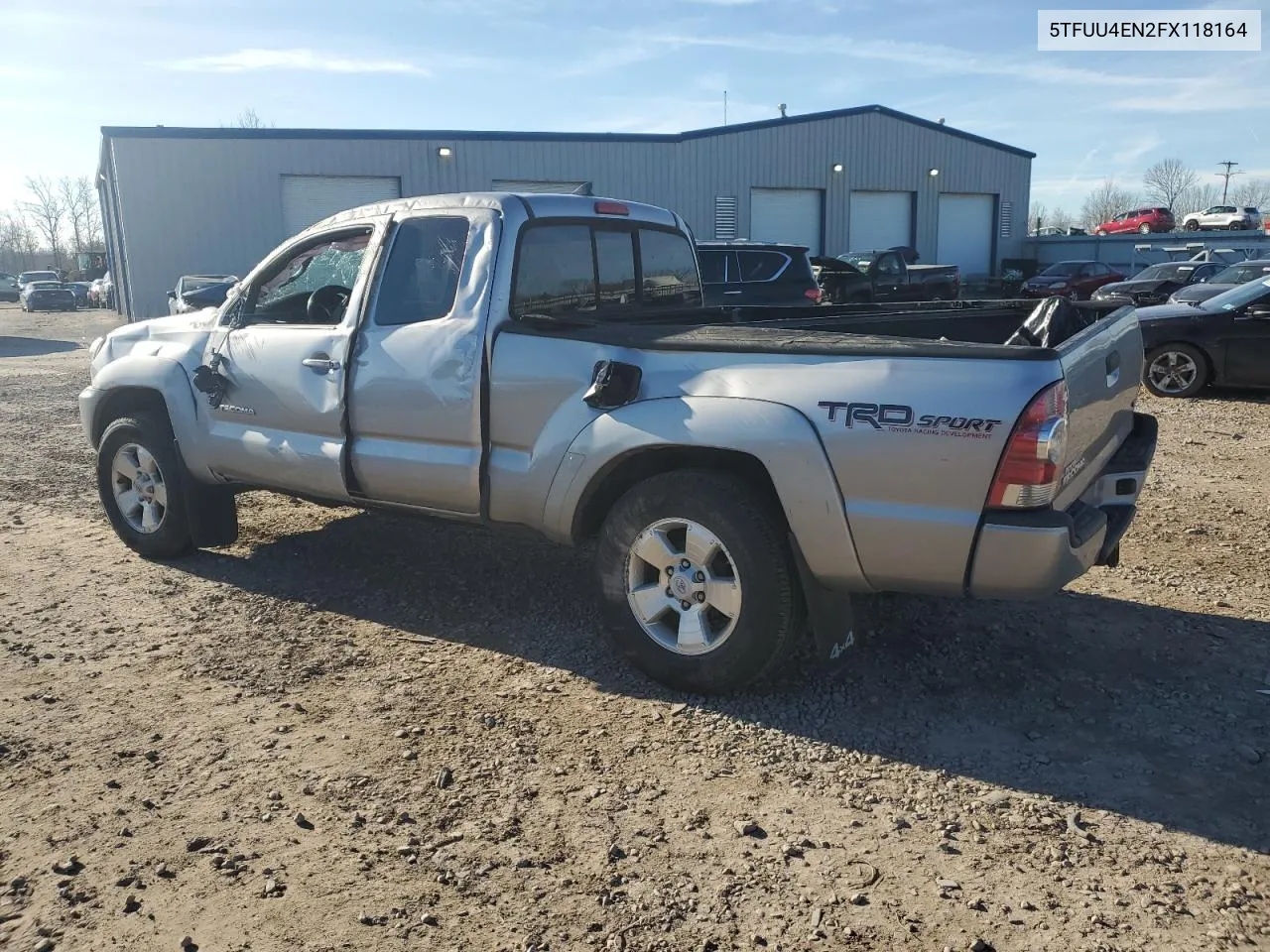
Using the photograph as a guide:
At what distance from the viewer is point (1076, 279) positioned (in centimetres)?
3022

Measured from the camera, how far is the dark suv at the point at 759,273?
44.6 feet

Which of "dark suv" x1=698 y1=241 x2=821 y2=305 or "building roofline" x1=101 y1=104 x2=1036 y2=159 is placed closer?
"dark suv" x1=698 y1=241 x2=821 y2=305

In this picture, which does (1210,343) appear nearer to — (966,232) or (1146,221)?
(966,232)

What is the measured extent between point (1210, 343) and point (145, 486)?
36.5 ft

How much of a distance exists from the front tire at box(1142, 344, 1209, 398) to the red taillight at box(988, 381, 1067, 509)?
9836 mm

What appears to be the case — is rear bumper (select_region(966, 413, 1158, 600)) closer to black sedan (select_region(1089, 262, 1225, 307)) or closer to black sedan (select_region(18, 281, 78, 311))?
black sedan (select_region(1089, 262, 1225, 307))

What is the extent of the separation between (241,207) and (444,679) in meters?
25.8

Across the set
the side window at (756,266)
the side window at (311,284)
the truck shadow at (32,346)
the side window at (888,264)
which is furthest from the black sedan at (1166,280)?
the truck shadow at (32,346)

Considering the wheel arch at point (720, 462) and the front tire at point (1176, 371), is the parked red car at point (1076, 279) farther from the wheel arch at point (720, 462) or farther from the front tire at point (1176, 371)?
the wheel arch at point (720, 462)

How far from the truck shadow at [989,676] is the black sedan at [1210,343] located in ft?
26.7

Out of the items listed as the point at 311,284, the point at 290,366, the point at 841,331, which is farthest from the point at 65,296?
the point at 841,331

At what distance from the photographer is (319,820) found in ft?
10.9

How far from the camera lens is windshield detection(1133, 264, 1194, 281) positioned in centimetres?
2427

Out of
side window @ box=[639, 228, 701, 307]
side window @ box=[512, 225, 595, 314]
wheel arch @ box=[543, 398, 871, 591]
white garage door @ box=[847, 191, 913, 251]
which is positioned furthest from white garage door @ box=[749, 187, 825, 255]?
wheel arch @ box=[543, 398, 871, 591]
